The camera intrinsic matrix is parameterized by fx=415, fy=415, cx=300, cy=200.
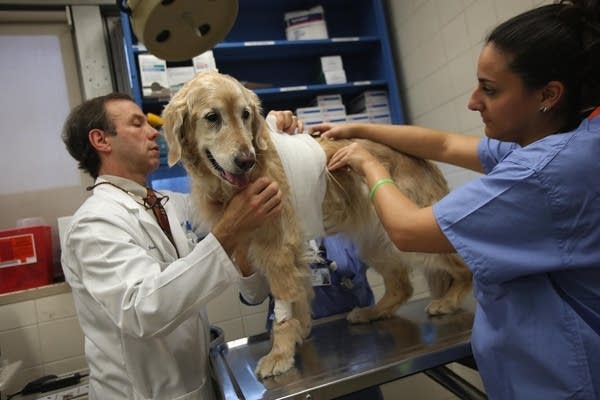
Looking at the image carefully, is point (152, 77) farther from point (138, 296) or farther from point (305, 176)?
point (138, 296)

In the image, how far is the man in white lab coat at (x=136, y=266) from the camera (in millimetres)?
1082

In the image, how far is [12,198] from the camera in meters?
2.66

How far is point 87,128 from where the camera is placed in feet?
4.91

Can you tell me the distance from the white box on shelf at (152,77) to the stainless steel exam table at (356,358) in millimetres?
1623

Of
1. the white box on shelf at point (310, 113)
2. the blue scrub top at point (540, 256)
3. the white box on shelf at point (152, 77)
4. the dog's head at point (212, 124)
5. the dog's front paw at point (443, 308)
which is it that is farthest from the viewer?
the white box on shelf at point (310, 113)

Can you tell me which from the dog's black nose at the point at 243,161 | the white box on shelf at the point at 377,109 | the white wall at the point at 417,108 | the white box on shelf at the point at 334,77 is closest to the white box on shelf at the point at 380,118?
the white box on shelf at the point at 377,109

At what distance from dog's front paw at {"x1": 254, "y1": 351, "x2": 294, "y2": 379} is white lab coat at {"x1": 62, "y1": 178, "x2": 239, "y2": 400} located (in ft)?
0.78

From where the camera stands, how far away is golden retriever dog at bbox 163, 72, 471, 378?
1.24 metres

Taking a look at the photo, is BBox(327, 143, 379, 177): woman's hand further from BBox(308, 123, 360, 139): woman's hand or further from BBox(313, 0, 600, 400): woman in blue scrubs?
BBox(313, 0, 600, 400): woman in blue scrubs

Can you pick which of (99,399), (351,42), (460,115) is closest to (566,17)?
(99,399)

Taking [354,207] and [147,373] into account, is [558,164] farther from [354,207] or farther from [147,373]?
[147,373]

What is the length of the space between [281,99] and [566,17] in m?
2.38

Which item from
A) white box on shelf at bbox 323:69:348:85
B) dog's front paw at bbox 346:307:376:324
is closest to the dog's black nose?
dog's front paw at bbox 346:307:376:324

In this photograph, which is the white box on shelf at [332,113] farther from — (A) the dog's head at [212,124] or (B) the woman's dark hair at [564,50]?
(B) the woman's dark hair at [564,50]
